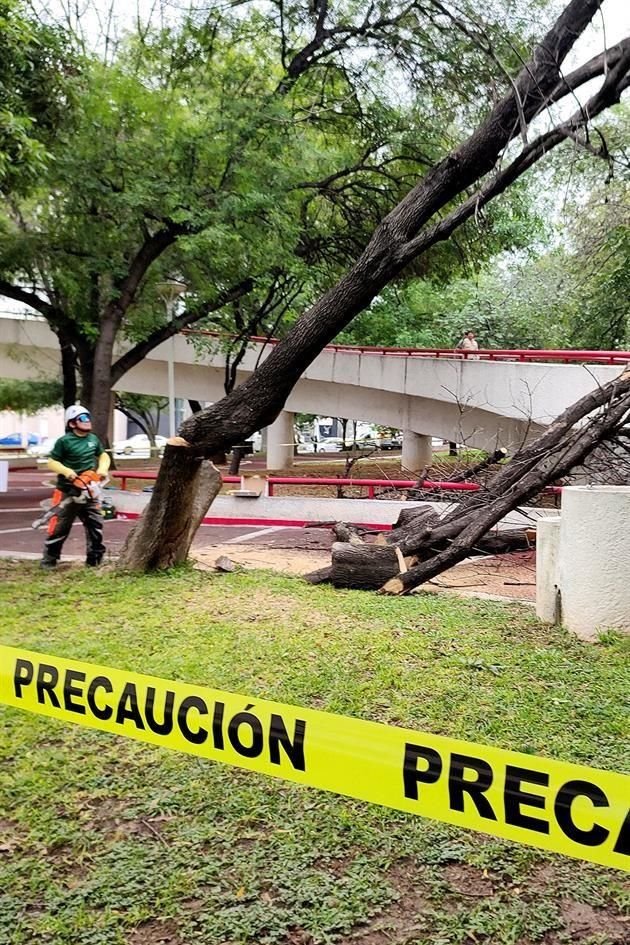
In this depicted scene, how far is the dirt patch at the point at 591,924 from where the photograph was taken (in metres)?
2.22

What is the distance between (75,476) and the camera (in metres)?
7.53

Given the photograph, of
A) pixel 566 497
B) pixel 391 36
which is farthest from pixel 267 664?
pixel 391 36

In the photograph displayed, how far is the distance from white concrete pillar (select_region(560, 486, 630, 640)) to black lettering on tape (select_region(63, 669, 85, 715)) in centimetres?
371

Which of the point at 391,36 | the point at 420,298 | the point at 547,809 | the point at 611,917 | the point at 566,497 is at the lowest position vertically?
the point at 611,917

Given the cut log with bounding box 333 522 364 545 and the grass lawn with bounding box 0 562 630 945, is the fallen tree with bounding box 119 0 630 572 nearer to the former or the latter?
the grass lawn with bounding box 0 562 630 945

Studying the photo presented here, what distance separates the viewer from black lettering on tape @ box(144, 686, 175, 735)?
227cm

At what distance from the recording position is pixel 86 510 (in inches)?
310

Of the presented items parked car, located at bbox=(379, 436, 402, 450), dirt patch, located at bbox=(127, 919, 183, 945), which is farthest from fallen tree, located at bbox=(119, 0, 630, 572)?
parked car, located at bbox=(379, 436, 402, 450)

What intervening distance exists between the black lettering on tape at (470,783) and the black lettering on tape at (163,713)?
2.95ft

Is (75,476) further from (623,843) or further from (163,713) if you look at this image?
(623,843)

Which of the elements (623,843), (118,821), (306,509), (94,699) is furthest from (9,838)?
(306,509)

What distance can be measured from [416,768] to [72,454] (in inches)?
258

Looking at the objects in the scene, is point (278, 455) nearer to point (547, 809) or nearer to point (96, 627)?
point (96, 627)

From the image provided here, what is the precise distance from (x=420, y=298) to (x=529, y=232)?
551cm
